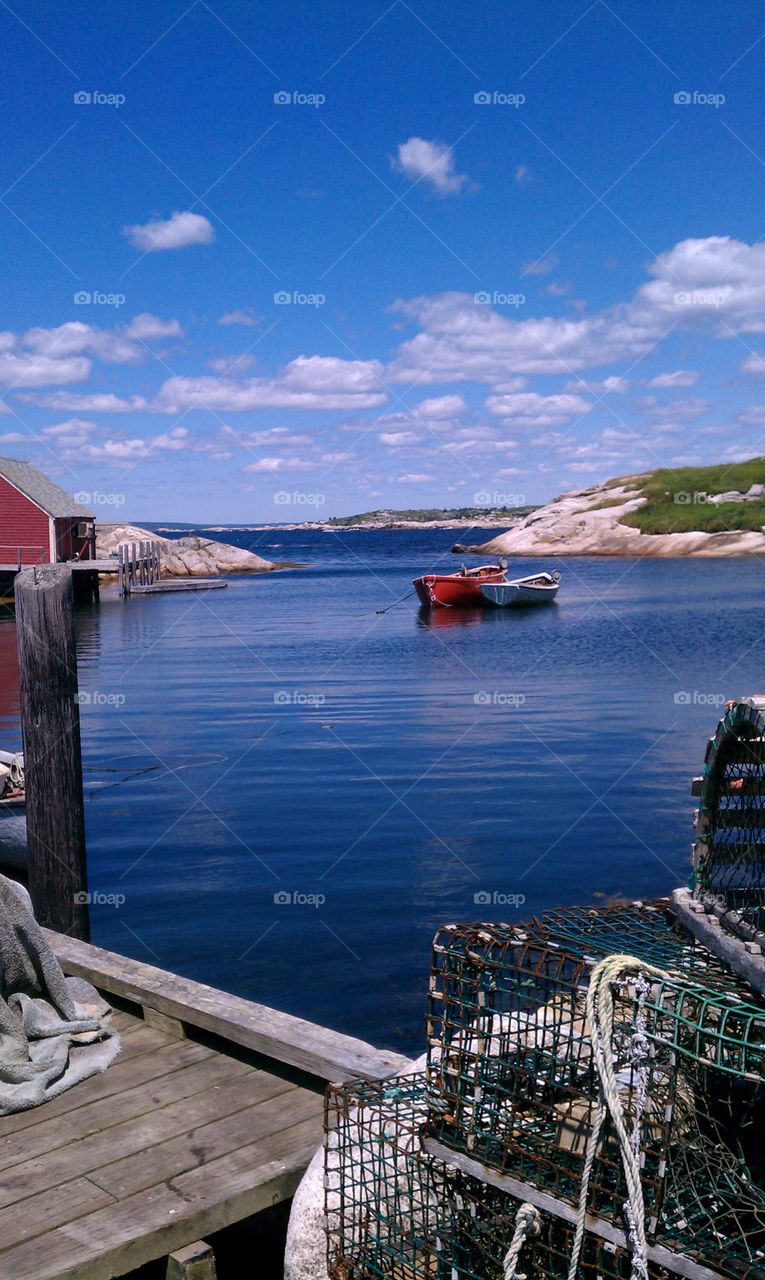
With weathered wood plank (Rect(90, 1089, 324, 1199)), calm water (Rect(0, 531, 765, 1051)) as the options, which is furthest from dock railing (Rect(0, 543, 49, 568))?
weathered wood plank (Rect(90, 1089, 324, 1199))

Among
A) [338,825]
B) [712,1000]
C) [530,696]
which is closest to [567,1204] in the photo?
[712,1000]

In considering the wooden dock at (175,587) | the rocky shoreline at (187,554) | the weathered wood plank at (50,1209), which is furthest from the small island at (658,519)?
the weathered wood plank at (50,1209)

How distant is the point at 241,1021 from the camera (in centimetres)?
580

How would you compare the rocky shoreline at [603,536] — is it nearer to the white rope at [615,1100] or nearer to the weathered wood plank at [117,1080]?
the weathered wood plank at [117,1080]

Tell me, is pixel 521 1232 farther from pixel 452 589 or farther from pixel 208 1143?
pixel 452 589

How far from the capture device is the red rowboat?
55500 millimetres

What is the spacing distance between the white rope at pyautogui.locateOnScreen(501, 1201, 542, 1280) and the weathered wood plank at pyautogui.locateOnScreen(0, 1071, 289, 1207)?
2.02 meters

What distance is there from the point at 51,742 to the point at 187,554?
89.3 meters

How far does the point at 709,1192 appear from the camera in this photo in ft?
11.8

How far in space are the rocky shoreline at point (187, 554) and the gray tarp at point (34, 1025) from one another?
244ft

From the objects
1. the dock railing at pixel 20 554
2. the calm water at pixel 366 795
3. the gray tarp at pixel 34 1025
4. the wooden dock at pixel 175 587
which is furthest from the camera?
the wooden dock at pixel 175 587

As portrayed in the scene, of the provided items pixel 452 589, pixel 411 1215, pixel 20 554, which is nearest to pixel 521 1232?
pixel 411 1215

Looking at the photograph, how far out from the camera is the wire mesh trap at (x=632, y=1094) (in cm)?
338

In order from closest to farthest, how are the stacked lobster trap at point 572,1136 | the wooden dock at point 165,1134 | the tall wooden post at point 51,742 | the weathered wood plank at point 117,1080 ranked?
the stacked lobster trap at point 572,1136
the wooden dock at point 165,1134
the weathered wood plank at point 117,1080
the tall wooden post at point 51,742
